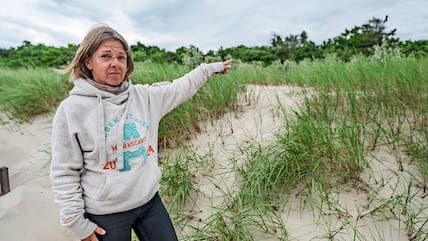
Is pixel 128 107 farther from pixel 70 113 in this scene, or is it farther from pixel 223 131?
pixel 223 131

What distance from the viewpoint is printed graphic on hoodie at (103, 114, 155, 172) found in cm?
158

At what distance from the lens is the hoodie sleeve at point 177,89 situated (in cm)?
193

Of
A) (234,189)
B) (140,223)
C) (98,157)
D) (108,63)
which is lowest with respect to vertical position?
(234,189)

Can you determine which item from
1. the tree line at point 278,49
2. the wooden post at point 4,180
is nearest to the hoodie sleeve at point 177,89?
the wooden post at point 4,180

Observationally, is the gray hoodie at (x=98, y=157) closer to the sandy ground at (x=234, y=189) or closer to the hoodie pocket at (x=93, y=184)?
the hoodie pocket at (x=93, y=184)

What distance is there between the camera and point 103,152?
5.07 ft

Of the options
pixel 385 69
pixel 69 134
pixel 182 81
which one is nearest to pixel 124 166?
pixel 69 134

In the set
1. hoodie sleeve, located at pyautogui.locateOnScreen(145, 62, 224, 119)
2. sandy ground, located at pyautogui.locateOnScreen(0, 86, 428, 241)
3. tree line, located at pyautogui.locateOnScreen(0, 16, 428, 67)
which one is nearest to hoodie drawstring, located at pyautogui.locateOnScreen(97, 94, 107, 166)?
hoodie sleeve, located at pyautogui.locateOnScreen(145, 62, 224, 119)

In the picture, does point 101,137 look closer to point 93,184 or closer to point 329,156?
point 93,184

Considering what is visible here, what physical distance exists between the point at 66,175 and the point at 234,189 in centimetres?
145

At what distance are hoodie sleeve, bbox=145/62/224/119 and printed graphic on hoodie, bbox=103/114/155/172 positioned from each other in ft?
0.79

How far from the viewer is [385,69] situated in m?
3.69

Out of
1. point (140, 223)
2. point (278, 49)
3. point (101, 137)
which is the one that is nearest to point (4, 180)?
point (140, 223)

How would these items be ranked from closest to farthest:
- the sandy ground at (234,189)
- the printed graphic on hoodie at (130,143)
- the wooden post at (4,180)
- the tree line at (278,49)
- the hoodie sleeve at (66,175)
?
the hoodie sleeve at (66,175) < the printed graphic on hoodie at (130,143) < the sandy ground at (234,189) < the wooden post at (4,180) < the tree line at (278,49)
